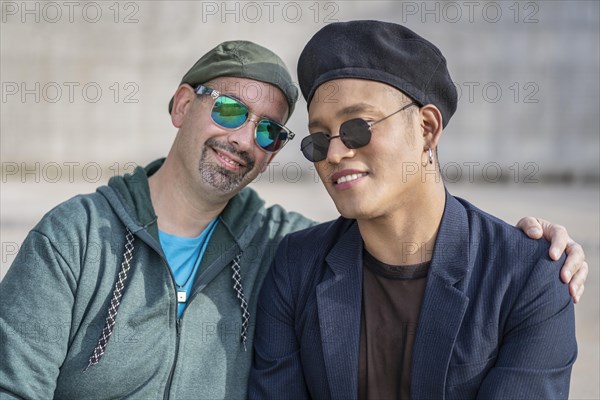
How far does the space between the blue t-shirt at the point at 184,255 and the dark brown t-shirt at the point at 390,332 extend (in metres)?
0.73

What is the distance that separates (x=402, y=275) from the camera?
2.93 meters

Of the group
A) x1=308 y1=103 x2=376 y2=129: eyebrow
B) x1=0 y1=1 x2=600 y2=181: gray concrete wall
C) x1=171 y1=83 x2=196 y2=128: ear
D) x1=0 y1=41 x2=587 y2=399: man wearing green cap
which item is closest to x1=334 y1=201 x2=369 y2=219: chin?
x1=308 y1=103 x2=376 y2=129: eyebrow

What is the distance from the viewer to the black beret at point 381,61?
2.85 meters

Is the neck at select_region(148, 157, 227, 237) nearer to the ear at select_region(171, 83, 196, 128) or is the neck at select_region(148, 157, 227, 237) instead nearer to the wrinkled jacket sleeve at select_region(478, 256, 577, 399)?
the ear at select_region(171, 83, 196, 128)

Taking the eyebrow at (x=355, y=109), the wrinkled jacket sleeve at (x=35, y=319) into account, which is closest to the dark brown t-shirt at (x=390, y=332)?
the eyebrow at (x=355, y=109)

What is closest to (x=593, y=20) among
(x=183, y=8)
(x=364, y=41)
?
(x=183, y=8)

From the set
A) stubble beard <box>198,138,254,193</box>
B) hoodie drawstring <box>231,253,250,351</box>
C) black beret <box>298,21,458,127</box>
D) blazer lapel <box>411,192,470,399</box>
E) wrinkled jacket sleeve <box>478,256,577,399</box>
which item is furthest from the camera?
stubble beard <box>198,138,254,193</box>

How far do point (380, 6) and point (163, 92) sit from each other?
2.72 meters

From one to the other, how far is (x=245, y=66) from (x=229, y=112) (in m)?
0.20

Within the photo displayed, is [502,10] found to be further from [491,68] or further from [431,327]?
[431,327]

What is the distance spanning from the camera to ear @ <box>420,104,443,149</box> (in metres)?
2.93

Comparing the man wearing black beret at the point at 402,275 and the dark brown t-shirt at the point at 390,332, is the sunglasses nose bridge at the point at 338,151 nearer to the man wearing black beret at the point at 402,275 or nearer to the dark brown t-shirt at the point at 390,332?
the man wearing black beret at the point at 402,275

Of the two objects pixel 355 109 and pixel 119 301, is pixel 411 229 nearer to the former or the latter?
pixel 355 109

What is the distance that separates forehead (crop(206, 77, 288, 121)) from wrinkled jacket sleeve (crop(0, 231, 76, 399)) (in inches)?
37.9
